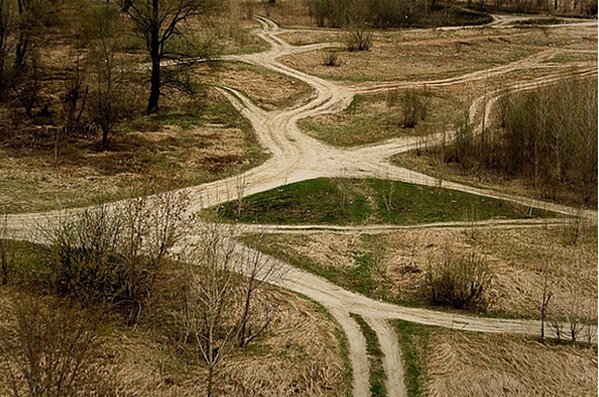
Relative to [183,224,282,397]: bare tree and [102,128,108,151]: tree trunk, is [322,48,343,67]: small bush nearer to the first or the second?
[102,128,108,151]: tree trunk

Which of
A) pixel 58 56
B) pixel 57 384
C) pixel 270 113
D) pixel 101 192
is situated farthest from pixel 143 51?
pixel 57 384

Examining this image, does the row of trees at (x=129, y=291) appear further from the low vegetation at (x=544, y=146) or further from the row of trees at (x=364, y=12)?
the row of trees at (x=364, y=12)

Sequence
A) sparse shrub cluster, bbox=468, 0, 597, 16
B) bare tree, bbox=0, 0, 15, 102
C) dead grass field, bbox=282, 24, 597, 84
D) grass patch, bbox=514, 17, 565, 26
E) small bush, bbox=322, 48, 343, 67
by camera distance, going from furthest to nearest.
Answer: sparse shrub cluster, bbox=468, 0, 597, 16 → grass patch, bbox=514, 17, 565, 26 → small bush, bbox=322, 48, 343, 67 → dead grass field, bbox=282, 24, 597, 84 → bare tree, bbox=0, 0, 15, 102

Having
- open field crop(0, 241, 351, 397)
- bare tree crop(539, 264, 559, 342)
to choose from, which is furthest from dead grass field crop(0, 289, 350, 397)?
bare tree crop(539, 264, 559, 342)

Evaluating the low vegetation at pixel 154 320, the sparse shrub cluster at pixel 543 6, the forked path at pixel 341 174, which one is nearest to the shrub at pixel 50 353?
the low vegetation at pixel 154 320

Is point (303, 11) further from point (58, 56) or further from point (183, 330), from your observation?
point (183, 330)

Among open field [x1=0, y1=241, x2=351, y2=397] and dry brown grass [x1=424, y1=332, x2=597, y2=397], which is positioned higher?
open field [x1=0, y1=241, x2=351, y2=397]
